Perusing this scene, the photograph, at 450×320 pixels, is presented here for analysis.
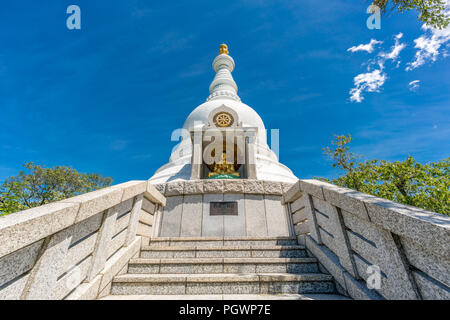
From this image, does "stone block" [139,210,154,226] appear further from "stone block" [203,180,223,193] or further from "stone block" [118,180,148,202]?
"stone block" [203,180,223,193]

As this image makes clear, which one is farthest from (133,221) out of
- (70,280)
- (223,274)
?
(223,274)

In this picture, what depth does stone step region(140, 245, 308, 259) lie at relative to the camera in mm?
4477

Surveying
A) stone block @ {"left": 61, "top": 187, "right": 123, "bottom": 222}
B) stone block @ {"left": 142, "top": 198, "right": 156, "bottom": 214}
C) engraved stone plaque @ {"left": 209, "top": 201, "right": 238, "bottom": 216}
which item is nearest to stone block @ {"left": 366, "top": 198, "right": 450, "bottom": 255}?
stone block @ {"left": 61, "top": 187, "right": 123, "bottom": 222}

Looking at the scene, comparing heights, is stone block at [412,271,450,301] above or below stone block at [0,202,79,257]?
below

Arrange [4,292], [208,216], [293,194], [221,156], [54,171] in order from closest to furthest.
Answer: [4,292], [293,194], [208,216], [221,156], [54,171]

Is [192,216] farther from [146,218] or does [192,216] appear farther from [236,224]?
[146,218]

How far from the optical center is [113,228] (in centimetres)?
346

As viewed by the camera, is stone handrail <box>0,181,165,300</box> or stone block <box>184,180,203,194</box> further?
stone block <box>184,180,203,194</box>

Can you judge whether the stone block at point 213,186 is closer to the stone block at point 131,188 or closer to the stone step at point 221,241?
the stone step at point 221,241

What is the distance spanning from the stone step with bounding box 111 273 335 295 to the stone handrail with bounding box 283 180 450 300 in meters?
0.50
